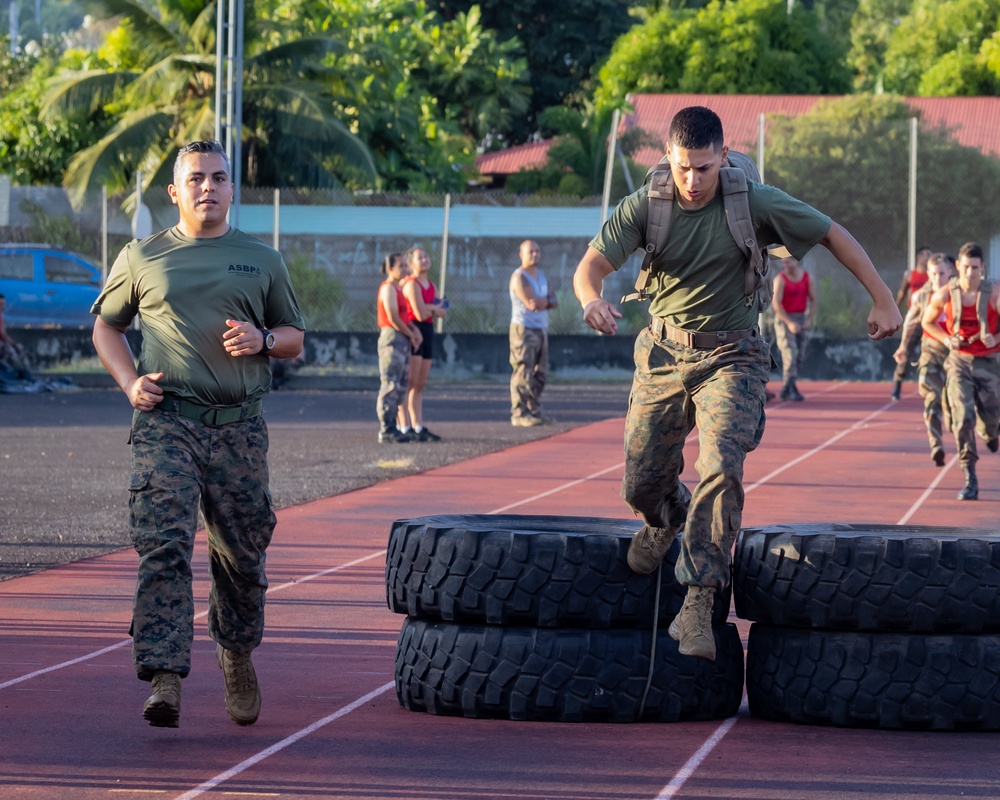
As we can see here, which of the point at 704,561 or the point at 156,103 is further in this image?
the point at 156,103

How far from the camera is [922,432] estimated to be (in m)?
19.3

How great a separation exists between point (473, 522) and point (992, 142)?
23.8 m

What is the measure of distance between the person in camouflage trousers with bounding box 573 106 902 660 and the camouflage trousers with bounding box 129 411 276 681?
130 centimetres

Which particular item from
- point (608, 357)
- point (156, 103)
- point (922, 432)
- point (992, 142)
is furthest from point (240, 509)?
point (156, 103)

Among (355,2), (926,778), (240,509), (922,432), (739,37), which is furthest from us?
(739,37)

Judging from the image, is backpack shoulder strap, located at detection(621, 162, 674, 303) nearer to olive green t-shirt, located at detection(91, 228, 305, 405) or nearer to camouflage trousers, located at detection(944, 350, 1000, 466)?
olive green t-shirt, located at detection(91, 228, 305, 405)

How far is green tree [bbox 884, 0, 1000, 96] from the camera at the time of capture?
5094 cm

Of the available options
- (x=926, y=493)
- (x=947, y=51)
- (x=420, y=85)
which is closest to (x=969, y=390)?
(x=926, y=493)

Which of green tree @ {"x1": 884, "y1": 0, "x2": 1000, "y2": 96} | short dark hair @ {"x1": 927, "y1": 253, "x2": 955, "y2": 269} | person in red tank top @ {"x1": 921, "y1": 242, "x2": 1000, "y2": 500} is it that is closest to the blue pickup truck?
short dark hair @ {"x1": 927, "y1": 253, "x2": 955, "y2": 269}

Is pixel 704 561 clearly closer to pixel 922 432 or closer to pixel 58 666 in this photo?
pixel 58 666

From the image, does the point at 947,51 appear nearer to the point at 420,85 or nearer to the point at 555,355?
the point at 420,85

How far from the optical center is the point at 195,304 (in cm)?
587

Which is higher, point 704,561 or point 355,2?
point 355,2

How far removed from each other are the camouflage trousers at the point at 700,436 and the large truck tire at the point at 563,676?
0.38 metres
